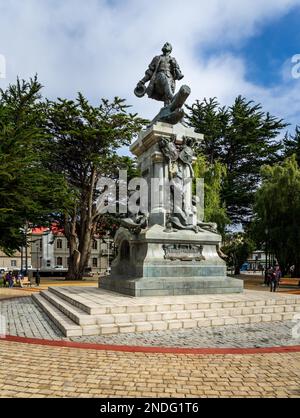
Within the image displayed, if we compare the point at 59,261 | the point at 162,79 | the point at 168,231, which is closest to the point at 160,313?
the point at 168,231

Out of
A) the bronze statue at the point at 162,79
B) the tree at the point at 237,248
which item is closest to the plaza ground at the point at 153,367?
the bronze statue at the point at 162,79

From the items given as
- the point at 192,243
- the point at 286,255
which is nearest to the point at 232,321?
the point at 192,243

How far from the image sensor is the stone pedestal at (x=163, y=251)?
1110cm

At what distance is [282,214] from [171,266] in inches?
828

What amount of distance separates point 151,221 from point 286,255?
2010cm

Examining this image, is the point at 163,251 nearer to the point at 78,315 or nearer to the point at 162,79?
the point at 78,315

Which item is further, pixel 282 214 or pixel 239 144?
pixel 239 144

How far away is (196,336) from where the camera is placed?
25.5 ft

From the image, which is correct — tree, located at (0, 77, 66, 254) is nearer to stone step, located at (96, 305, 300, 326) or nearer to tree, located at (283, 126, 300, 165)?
stone step, located at (96, 305, 300, 326)

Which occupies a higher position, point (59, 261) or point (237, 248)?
point (237, 248)

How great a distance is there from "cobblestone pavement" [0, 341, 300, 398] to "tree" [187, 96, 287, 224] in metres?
34.0

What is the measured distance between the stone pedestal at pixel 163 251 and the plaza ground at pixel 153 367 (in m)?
3.09

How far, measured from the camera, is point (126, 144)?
34125 mm

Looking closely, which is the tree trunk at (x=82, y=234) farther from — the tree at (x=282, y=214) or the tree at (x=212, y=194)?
the tree at (x=282, y=214)
